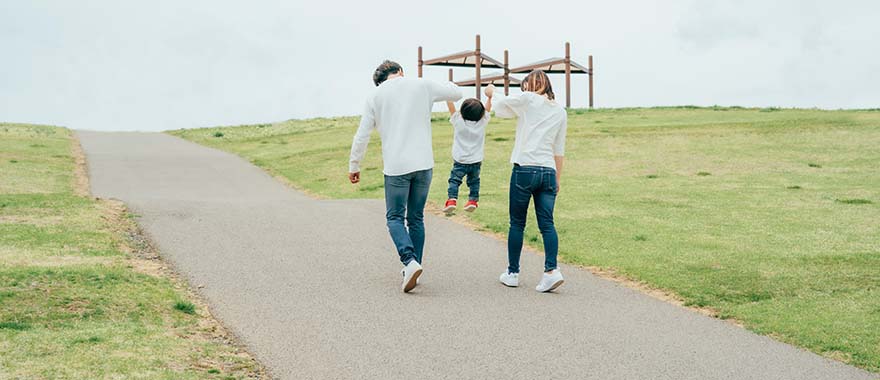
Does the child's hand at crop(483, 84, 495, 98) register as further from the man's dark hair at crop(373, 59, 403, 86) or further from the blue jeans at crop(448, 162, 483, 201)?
the blue jeans at crop(448, 162, 483, 201)

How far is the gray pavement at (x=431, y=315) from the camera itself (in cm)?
670

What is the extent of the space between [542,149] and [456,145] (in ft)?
17.0

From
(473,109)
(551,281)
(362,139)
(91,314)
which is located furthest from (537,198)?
(91,314)

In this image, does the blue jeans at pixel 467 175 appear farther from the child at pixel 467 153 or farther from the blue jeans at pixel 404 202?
the blue jeans at pixel 404 202

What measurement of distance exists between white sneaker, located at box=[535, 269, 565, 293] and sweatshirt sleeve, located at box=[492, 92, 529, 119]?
171 cm

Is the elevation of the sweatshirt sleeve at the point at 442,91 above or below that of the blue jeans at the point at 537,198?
above

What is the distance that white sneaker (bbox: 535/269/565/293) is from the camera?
924 cm

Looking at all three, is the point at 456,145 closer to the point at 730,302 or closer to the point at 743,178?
the point at 730,302

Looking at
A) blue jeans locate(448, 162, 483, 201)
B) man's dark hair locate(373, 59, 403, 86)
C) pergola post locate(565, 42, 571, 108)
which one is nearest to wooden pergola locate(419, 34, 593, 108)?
pergola post locate(565, 42, 571, 108)

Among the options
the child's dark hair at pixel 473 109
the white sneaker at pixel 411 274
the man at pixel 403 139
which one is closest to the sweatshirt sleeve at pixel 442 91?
the man at pixel 403 139

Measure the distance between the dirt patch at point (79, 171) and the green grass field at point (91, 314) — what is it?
7390mm

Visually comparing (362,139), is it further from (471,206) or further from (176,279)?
(471,206)

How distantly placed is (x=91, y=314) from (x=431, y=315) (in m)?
3.15

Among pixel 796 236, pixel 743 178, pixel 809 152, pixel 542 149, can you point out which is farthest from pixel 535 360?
pixel 809 152
